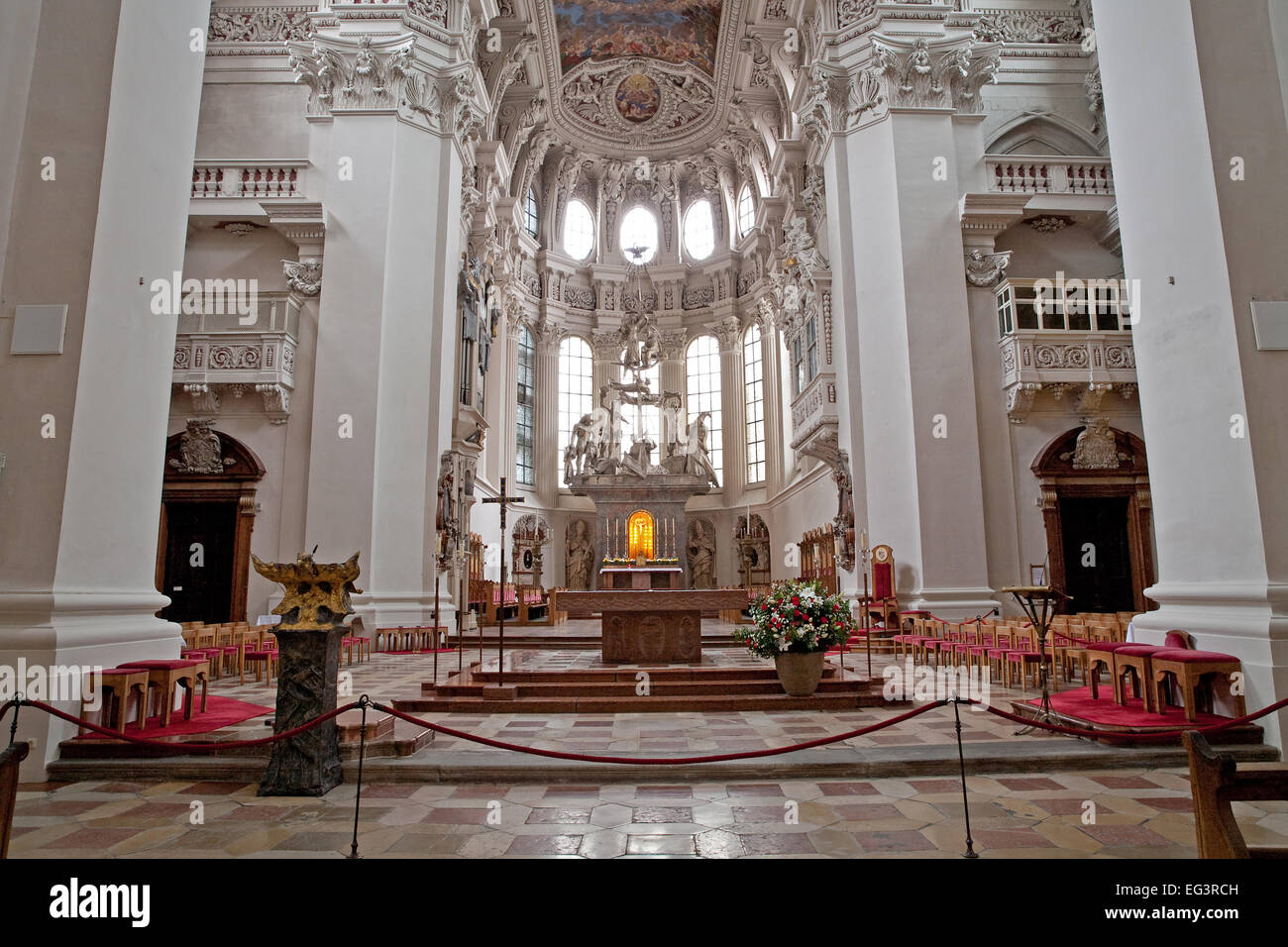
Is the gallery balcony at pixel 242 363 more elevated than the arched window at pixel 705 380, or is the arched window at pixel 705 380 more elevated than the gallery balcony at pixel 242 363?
the arched window at pixel 705 380

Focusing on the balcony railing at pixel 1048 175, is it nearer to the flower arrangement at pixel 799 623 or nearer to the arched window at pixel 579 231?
the flower arrangement at pixel 799 623

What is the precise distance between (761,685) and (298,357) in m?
10.4

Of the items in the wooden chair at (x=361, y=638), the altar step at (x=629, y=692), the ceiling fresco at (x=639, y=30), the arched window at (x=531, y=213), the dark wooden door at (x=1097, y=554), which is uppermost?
the ceiling fresco at (x=639, y=30)

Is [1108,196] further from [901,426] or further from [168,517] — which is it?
[168,517]

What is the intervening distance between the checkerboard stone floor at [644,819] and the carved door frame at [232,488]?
916cm

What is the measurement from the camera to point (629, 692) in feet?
24.0

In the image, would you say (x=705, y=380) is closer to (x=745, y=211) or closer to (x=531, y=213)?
(x=745, y=211)

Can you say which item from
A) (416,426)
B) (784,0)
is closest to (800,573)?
(416,426)

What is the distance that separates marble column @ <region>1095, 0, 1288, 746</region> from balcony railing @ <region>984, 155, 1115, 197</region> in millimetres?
8147

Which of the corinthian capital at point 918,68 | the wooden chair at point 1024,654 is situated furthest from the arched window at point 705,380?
the wooden chair at point 1024,654

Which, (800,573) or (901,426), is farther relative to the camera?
(800,573)

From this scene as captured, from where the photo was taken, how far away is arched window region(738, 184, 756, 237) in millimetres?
24328

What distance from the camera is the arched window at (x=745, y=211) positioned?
24.3 meters
